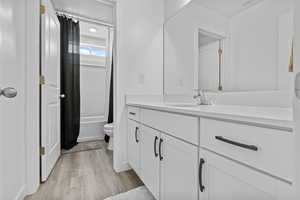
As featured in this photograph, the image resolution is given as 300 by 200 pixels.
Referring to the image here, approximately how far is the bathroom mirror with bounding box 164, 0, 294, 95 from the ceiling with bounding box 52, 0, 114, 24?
4.28ft

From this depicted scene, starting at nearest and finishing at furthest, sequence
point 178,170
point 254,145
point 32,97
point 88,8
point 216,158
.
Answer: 1. point 254,145
2. point 216,158
3. point 178,170
4. point 32,97
5. point 88,8

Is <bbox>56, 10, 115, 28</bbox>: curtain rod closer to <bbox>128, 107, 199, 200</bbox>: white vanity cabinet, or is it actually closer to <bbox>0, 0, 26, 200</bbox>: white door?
<bbox>0, 0, 26, 200</bbox>: white door

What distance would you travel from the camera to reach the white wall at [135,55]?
1.80m

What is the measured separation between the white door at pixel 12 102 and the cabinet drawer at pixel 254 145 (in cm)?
106

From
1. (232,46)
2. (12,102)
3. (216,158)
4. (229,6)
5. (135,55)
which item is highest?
(229,6)

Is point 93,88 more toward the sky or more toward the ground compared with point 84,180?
more toward the sky

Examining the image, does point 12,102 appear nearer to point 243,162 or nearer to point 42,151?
point 42,151

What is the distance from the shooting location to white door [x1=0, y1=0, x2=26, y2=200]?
0.99 m

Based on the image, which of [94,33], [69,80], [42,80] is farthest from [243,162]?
[94,33]

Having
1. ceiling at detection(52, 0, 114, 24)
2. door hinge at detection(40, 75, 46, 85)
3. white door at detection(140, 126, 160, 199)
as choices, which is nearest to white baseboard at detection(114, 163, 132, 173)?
white door at detection(140, 126, 160, 199)

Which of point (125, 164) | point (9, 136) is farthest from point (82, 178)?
point (9, 136)

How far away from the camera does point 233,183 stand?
22.3 inches

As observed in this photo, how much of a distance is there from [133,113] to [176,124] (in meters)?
0.80

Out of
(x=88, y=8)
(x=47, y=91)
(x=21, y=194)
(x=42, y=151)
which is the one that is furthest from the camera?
(x=88, y=8)
